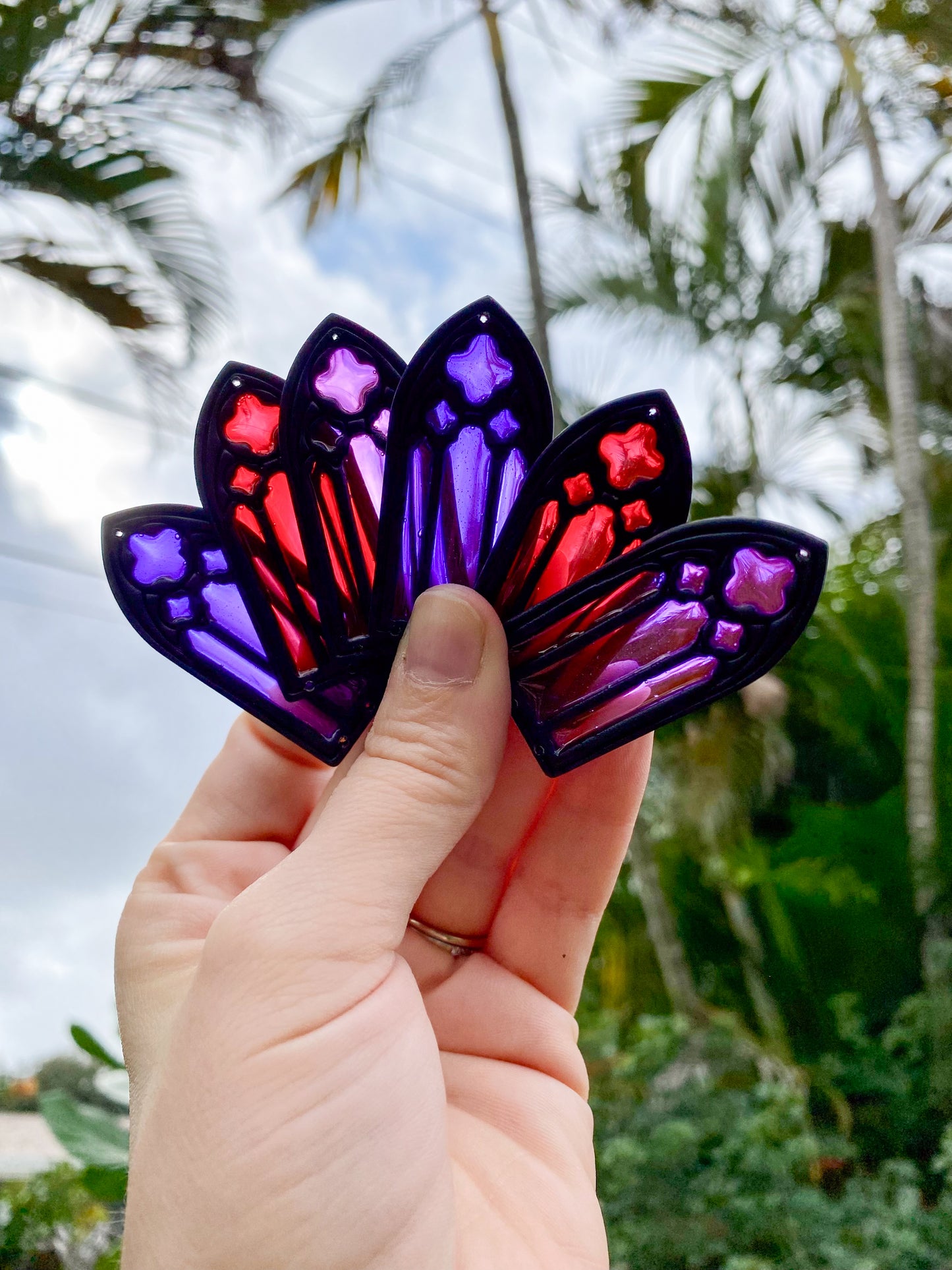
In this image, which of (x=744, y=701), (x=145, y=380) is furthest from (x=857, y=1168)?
(x=145, y=380)

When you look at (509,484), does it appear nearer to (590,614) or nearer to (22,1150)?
(590,614)

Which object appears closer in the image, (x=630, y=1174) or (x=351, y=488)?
(x=351, y=488)

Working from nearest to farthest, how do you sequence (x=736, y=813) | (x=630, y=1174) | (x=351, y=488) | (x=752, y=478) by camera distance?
(x=351, y=488)
(x=630, y=1174)
(x=736, y=813)
(x=752, y=478)

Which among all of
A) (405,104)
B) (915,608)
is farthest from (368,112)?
(915,608)

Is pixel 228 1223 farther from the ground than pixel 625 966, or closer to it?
farther from the ground

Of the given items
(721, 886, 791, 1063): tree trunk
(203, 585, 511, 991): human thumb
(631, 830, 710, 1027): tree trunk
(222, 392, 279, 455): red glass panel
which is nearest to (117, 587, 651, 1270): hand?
(203, 585, 511, 991): human thumb

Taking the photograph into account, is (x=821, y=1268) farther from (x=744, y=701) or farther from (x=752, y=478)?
→ (x=752, y=478)
